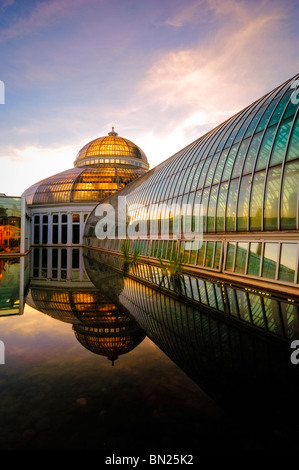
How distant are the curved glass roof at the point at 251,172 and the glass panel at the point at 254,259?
92 centimetres

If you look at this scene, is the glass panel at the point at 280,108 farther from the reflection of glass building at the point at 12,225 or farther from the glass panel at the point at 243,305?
the reflection of glass building at the point at 12,225

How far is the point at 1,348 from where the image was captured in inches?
311

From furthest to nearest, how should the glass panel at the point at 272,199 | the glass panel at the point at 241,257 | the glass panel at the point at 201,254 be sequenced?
the glass panel at the point at 201,254, the glass panel at the point at 241,257, the glass panel at the point at 272,199

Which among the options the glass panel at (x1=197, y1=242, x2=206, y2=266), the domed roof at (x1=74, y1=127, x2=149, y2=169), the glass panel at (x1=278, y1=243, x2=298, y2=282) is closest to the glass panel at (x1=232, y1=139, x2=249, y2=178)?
the glass panel at (x1=197, y1=242, x2=206, y2=266)

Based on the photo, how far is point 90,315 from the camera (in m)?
11.2

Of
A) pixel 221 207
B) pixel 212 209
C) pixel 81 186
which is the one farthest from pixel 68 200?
pixel 221 207

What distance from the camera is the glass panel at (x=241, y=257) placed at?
1556cm

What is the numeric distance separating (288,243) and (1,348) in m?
11.6

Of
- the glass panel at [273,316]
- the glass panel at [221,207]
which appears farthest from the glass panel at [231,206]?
the glass panel at [273,316]

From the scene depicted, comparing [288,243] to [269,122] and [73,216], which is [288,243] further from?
[73,216]

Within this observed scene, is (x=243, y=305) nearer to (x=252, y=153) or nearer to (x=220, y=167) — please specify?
(x=252, y=153)

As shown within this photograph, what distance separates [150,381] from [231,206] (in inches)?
526

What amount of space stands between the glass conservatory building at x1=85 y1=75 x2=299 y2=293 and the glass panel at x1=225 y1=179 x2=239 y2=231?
0.06 metres

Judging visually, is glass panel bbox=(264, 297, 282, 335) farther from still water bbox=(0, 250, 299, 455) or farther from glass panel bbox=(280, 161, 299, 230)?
glass panel bbox=(280, 161, 299, 230)
